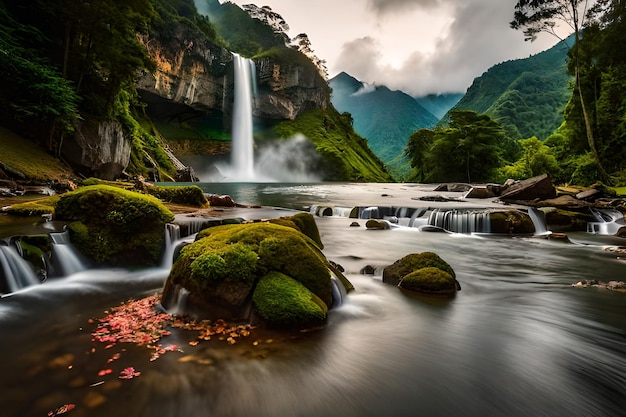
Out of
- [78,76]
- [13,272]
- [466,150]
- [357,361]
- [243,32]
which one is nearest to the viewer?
[357,361]

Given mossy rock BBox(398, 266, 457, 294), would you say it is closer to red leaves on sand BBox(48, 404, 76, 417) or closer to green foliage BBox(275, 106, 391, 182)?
red leaves on sand BBox(48, 404, 76, 417)

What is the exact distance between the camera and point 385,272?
8.32 meters

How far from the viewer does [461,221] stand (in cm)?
1695

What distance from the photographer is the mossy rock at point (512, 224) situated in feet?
52.6

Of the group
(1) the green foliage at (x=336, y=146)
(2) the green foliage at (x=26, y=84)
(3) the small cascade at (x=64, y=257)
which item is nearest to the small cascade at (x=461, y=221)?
(3) the small cascade at (x=64, y=257)

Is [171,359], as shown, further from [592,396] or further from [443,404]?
[592,396]

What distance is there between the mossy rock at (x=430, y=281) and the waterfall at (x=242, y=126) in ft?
277

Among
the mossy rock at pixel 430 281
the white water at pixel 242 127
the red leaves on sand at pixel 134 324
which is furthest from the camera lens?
the white water at pixel 242 127

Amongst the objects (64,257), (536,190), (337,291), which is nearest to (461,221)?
(536,190)

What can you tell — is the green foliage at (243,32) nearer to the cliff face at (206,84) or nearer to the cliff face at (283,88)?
the cliff face at (283,88)

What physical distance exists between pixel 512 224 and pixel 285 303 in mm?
14954

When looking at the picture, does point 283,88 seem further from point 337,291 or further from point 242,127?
point 337,291

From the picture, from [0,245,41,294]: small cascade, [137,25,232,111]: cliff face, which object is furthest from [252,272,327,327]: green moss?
[137,25,232,111]: cliff face

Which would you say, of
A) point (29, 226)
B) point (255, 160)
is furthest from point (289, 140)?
point (29, 226)
